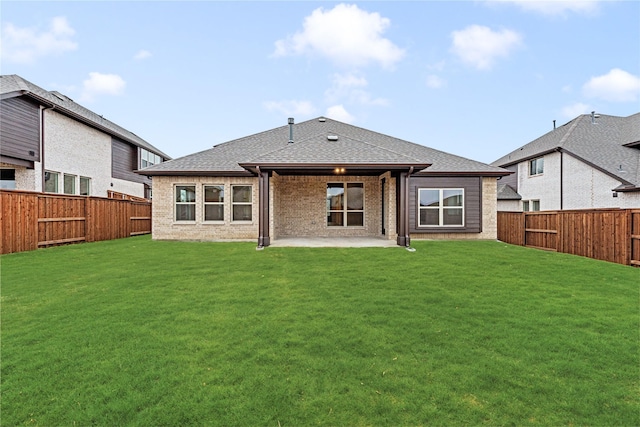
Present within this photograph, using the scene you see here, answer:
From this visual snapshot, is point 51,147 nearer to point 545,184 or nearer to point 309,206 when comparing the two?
point 309,206

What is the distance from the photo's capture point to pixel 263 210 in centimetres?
1124

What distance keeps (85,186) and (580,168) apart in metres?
29.7

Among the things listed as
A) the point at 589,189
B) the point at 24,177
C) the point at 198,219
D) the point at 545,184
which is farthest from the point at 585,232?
the point at 24,177

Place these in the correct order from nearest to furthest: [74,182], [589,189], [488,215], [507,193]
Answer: [488,215]
[589,189]
[74,182]
[507,193]

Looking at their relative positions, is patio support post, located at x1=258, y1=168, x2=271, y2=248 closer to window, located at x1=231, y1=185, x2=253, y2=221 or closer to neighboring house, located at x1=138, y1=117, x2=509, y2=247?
neighboring house, located at x1=138, y1=117, x2=509, y2=247

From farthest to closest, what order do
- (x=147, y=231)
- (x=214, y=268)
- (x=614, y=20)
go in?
(x=147, y=231) < (x=614, y=20) < (x=214, y=268)

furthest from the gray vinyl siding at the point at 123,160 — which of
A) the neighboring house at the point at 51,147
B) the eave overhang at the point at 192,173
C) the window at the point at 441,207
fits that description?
the window at the point at 441,207

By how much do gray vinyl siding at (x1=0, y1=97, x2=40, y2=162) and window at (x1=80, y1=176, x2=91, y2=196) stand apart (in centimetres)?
364

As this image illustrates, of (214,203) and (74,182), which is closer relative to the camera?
(214,203)

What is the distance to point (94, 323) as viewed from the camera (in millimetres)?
4113

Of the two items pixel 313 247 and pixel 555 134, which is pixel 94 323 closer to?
pixel 313 247

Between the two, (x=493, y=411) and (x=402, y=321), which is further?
(x=402, y=321)

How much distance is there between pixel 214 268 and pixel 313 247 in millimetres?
4210

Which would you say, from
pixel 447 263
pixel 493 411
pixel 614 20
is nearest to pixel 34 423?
pixel 493 411
